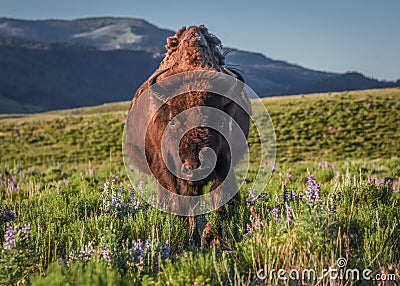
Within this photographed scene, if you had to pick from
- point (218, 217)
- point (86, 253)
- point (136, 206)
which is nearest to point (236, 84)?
point (218, 217)

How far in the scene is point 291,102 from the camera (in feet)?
134

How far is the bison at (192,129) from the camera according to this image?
15.2 feet

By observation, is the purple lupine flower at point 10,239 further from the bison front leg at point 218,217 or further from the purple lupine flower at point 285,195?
the purple lupine flower at point 285,195

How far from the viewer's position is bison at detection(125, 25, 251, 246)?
462 cm

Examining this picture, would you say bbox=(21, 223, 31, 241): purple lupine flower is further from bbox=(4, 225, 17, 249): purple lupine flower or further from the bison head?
the bison head

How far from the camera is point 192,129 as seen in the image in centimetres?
468

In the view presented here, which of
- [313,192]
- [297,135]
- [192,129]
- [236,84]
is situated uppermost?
[236,84]

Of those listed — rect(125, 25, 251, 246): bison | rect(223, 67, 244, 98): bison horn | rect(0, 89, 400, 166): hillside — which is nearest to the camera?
rect(125, 25, 251, 246): bison

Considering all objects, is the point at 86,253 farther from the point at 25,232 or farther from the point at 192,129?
the point at 192,129

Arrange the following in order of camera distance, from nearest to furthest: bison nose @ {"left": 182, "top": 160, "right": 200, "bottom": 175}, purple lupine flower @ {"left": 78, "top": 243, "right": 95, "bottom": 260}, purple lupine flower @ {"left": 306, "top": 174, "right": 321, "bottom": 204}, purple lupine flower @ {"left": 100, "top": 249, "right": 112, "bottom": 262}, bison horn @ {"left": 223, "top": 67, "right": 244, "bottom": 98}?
purple lupine flower @ {"left": 100, "top": 249, "right": 112, "bottom": 262} → purple lupine flower @ {"left": 78, "top": 243, "right": 95, "bottom": 260} → purple lupine flower @ {"left": 306, "top": 174, "right": 321, "bottom": 204} → bison nose @ {"left": 182, "top": 160, "right": 200, "bottom": 175} → bison horn @ {"left": 223, "top": 67, "right": 244, "bottom": 98}

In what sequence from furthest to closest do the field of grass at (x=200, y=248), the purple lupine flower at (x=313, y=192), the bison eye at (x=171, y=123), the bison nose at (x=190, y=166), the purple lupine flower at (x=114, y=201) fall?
the purple lupine flower at (x=114, y=201), the bison eye at (x=171, y=123), the bison nose at (x=190, y=166), the purple lupine flower at (x=313, y=192), the field of grass at (x=200, y=248)

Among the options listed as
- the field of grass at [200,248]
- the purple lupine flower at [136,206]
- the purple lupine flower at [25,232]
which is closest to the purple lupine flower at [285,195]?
the field of grass at [200,248]

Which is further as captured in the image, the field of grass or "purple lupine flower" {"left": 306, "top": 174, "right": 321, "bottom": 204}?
"purple lupine flower" {"left": 306, "top": 174, "right": 321, "bottom": 204}

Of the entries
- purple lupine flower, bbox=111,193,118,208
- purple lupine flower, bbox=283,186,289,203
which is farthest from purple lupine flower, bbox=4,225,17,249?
purple lupine flower, bbox=283,186,289,203
